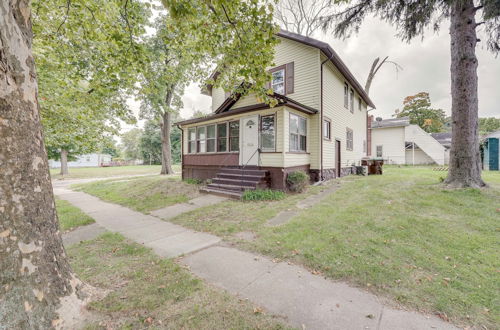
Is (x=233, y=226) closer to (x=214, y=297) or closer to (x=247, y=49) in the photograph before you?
(x=214, y=297)

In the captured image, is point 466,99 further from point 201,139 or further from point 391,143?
point 391,143

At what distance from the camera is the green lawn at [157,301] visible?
1.99m

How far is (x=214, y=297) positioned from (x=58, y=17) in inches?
320

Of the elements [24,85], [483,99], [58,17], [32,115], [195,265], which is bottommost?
[195,265]

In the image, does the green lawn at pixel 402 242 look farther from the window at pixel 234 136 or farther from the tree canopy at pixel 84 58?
the tree canopy at pixel 84 58

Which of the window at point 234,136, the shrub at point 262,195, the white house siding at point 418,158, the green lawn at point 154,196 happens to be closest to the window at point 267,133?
the window at point 234,136

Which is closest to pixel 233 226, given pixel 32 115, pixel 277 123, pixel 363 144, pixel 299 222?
pixel 299 222

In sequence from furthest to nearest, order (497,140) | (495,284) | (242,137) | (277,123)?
(497,140) < (242,137) < (277,123) < (495,284)

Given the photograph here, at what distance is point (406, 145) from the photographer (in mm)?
22984

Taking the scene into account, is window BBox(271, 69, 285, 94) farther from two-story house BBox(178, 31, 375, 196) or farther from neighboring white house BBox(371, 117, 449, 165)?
neighboring white house BBox(371, 117, 449, 165)

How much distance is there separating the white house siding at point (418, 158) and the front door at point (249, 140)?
22.2 meters

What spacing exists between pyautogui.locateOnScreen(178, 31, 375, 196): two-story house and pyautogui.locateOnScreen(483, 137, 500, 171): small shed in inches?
465

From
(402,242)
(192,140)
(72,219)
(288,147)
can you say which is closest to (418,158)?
(288,147)

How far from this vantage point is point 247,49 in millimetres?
4320
